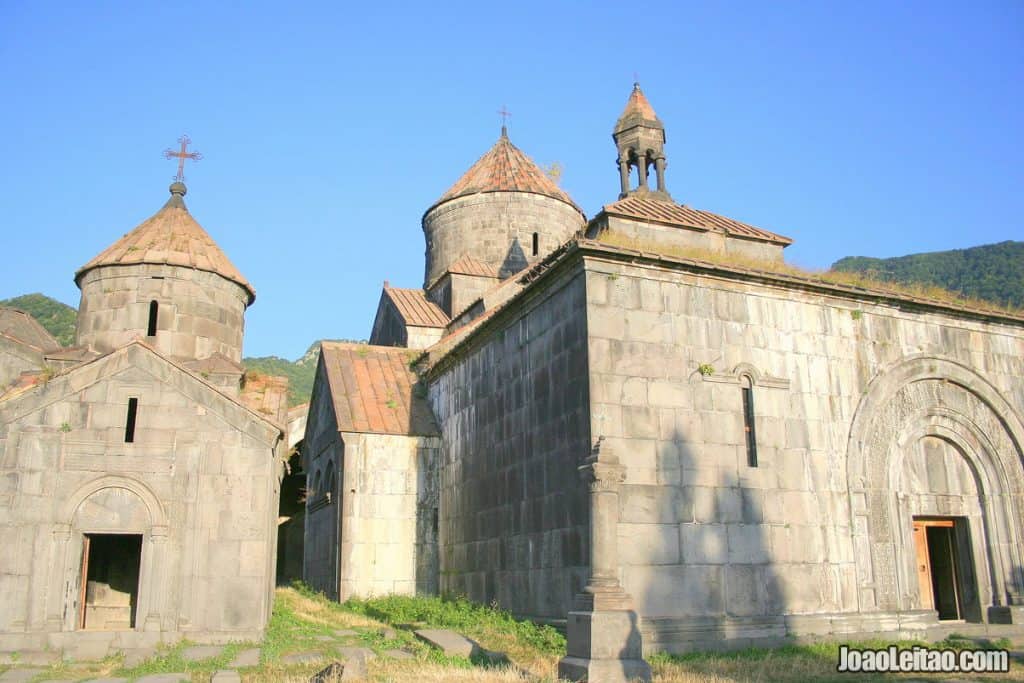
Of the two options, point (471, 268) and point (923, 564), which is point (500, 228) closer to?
point (471, 268)

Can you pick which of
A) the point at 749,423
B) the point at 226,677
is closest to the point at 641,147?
the point at 749,423

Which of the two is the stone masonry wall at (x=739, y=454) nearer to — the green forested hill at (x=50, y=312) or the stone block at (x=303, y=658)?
the stone block at (x=303, y=658)

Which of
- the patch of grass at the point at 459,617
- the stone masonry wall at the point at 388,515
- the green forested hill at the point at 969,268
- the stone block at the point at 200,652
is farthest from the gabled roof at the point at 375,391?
the green forested hill at the point at 969,268

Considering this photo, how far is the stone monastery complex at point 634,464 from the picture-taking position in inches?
386

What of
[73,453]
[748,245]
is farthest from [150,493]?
[748,245]

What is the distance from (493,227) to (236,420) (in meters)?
11.6

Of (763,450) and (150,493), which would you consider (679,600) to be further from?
(150,493)

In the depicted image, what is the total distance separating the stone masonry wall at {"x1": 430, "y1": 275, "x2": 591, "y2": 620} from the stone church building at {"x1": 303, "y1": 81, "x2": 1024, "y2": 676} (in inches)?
1.7

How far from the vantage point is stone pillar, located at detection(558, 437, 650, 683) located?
7.34m

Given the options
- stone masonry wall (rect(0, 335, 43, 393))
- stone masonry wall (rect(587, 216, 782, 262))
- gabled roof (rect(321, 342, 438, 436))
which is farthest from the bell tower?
stone masonry wall (rect(0, 335, 43, 393))

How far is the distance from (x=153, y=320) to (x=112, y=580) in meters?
4.25

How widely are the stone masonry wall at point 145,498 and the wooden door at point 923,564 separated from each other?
8.86 metres

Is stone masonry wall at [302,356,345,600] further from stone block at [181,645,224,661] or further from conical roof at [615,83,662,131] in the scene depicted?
conical roof at [615,83,662,131]

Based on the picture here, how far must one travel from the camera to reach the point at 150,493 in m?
10.6
